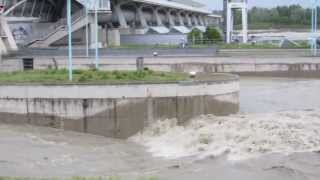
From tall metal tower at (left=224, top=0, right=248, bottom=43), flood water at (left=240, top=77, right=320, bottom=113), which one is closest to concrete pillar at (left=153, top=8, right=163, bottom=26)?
tall metal tower at (left=224, top=0, right=248, bottom=43)

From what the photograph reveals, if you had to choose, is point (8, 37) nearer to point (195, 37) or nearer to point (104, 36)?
point (104, 36)

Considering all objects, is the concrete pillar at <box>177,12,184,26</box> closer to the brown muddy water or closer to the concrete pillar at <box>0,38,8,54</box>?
the concrete pillar at <box>0,38,8,54</box>

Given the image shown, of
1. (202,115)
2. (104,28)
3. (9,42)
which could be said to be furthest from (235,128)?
(104,28)

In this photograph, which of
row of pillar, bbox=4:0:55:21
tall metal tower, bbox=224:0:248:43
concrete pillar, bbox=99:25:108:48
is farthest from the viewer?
tall metal tower, bbox=224:0:248:43

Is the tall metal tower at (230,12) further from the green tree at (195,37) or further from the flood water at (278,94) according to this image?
the flood water at (278,94)

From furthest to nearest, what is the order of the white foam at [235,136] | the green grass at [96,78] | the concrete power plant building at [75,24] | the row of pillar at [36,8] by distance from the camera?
the row of pillar at [36,8] → the concrete power plant building at [75,24] → the green grass at [96,78] → the white foam at [235,136]

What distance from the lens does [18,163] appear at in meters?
28.4

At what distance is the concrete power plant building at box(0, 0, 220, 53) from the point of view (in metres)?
98.5

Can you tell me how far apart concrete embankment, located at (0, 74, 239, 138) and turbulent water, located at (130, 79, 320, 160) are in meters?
0.69

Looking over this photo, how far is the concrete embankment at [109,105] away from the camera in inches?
1439

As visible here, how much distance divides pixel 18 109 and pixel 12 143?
15.7ft

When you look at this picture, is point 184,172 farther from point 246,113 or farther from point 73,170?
point 246,113

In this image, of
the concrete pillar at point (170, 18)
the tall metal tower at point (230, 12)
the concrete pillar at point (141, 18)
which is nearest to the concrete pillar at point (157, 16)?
the concrete pillar at point (170, 18)

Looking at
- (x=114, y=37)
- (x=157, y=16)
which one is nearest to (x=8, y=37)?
(x=114, y=37)
